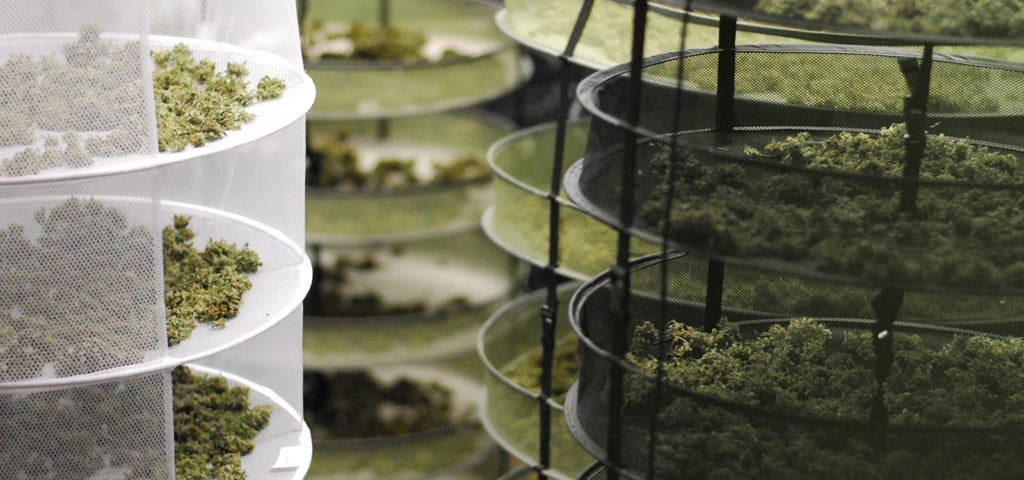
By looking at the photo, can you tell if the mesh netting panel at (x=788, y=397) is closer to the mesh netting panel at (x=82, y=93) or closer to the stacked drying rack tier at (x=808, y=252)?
the stacked drying rack tier at (x=808, y=252)

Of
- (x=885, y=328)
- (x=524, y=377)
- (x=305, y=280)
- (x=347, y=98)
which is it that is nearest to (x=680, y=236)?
(x=885, y=328)

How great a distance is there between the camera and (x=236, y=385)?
4645mm

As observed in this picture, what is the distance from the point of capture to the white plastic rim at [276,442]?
14.1 ft

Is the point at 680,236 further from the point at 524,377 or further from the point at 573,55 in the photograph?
the point at 524,377

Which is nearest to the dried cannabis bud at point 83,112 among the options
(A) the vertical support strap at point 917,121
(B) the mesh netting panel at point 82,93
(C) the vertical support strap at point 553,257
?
(B) the mesh netting panel at point 82,93

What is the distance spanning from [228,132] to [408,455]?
3711 millimetres

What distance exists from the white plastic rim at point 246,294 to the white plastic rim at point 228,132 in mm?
172

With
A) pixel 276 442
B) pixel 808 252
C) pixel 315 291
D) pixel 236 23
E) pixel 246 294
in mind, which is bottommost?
pixel 315 291

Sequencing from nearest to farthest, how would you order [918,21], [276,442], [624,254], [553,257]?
[918,21] → [624,254] → [276,442] → [553,257]

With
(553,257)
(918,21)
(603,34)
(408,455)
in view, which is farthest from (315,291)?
(918,21)

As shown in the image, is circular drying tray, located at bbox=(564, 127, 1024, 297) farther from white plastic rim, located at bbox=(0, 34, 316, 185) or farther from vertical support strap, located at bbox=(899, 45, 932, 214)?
white plastic rim, located at bbox=(0, 34, 316, 185)

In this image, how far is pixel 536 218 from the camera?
5617 millimetres

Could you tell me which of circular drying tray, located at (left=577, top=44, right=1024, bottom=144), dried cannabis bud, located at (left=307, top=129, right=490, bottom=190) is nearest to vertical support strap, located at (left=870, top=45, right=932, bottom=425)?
circular drying tray, located at (left=577, top=44, right=1024, bottom=144)

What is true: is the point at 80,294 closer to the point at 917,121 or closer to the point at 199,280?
the point at 199,280
